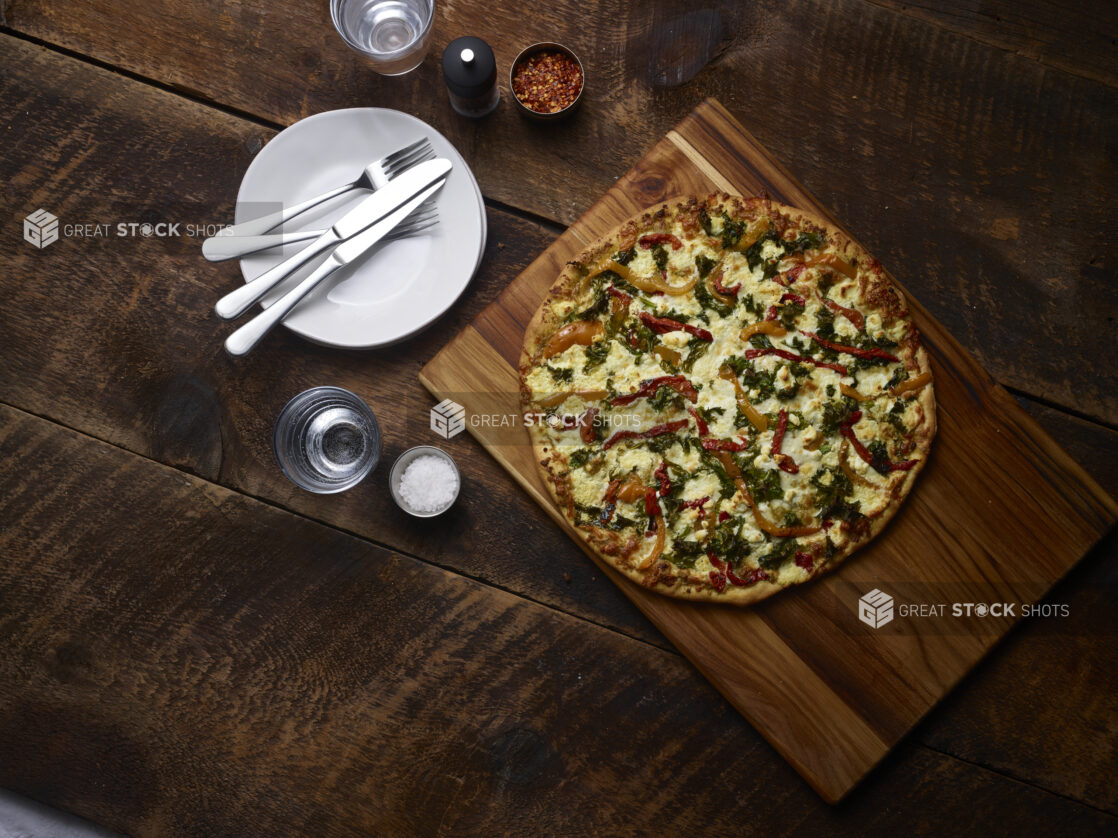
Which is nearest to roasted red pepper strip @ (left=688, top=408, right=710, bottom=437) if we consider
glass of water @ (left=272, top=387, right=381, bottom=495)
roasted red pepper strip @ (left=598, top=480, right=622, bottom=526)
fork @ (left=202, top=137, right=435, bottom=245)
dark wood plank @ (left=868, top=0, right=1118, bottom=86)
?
roasted red pepper strip @ (left=598, top=480, right=622, bottom=526)

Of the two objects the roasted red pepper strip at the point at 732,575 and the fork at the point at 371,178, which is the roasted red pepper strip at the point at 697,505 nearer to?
the roasted red pepper strip at the point at 732,575

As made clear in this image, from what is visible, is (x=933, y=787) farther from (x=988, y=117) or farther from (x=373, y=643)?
(x=988, y=117)

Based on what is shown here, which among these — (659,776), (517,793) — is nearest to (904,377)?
(659,776)

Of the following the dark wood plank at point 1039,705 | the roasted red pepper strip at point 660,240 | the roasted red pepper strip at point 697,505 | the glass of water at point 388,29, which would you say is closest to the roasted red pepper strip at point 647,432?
the roasted red pepper strip at point 697,505

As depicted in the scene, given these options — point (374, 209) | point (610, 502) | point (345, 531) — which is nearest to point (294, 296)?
point (374, 209)

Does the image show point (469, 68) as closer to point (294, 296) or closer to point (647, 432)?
point (294, 296)

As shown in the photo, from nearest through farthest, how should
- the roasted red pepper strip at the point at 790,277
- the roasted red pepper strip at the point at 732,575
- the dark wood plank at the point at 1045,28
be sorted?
the roasted red pepper strip at the point at 732,575
the roasted red pepper strip at the point at 790,277
the dark wood plank at the point at 1045,28

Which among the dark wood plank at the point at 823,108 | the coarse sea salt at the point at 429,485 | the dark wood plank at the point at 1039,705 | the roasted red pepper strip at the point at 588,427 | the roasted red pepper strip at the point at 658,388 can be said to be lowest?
the dark wood plank at the point at 1039,705
